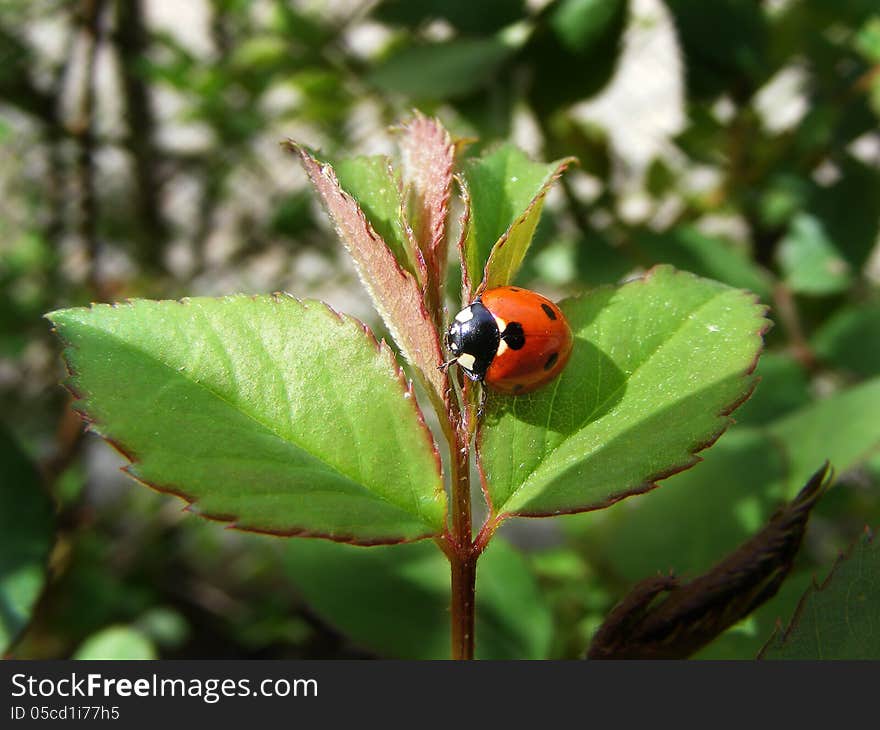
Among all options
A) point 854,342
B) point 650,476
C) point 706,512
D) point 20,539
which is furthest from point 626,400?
point 854,342

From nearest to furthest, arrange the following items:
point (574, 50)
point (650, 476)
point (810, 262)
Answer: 1. point (650, 476)
2. point (574, 50)
3. point (810, 262)

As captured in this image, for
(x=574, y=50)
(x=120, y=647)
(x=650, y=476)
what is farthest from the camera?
(x=574, y=50)

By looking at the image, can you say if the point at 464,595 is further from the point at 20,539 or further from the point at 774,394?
the point at 774,394

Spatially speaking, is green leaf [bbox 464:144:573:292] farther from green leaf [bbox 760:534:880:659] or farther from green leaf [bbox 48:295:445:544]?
green leaf [bbox 760:534:880:659]

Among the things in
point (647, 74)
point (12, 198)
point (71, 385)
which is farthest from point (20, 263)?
point (647, 74)

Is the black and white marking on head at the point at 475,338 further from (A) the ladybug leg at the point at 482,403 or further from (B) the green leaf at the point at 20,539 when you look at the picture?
(B) the green leaf at the point at 20,539

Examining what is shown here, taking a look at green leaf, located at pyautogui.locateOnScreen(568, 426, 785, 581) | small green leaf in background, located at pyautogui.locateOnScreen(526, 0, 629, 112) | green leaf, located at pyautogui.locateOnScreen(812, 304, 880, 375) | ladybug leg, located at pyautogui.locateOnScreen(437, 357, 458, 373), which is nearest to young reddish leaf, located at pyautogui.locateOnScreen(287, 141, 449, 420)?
ladybug leg, located at pyautogui.locateOnScreen(437, 357, 458, 373)
